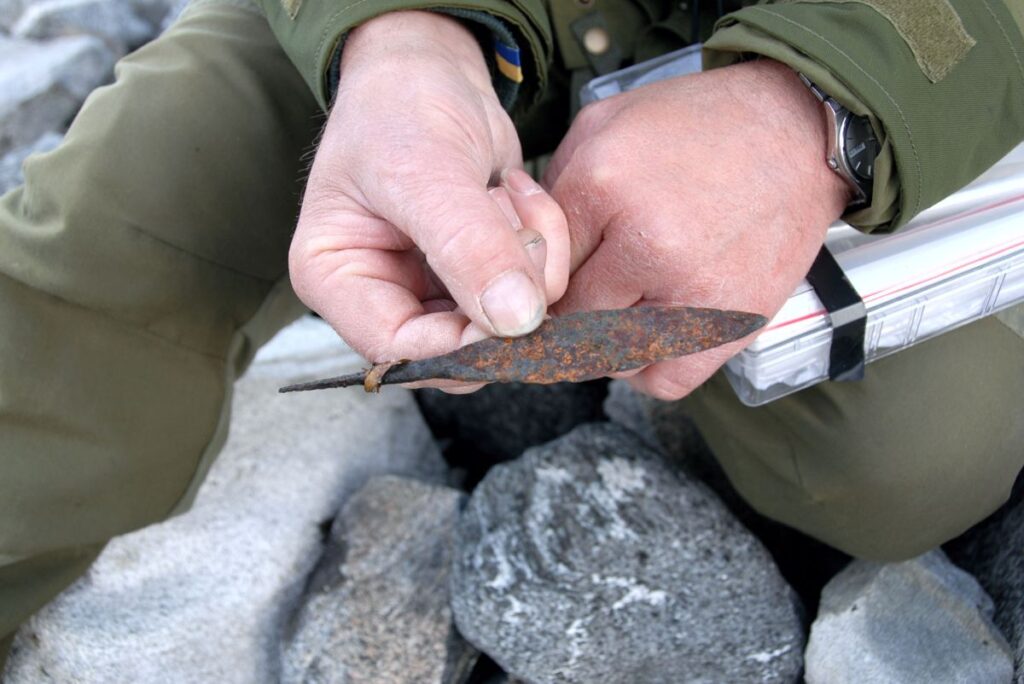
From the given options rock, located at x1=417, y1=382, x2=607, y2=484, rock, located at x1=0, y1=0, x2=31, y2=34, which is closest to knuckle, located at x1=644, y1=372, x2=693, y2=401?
rock, located at x1=417, y1=382, x2=607, y2=484

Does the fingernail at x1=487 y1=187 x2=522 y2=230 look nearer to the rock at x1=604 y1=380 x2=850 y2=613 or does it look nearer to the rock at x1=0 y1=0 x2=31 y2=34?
the rock at x1=604 y1=380 x2=850 y2=613

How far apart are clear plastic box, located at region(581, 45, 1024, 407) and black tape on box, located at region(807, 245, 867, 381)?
2cm

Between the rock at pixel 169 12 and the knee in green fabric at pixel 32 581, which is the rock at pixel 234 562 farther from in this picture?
the rock at pixel 169 12

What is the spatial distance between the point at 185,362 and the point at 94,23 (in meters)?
3.75

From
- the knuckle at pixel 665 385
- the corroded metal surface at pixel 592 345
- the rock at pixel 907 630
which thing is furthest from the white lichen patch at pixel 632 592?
the corroded metal surface at pixel 592 345

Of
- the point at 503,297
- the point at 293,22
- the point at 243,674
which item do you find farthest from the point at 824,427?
the point at 243,674

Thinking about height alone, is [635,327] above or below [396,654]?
above

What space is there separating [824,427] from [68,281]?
1.80 m

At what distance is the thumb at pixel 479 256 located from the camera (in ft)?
4.11

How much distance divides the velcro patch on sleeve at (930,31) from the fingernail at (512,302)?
2.79 ft

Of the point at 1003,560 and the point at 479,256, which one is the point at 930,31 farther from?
the point at 1003,560

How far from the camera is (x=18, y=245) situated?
1.76 m

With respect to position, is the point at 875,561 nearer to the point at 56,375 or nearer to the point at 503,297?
the point at 503,297

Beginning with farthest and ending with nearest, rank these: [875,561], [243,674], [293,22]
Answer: [243,674]
[875,561]
[293,22]
